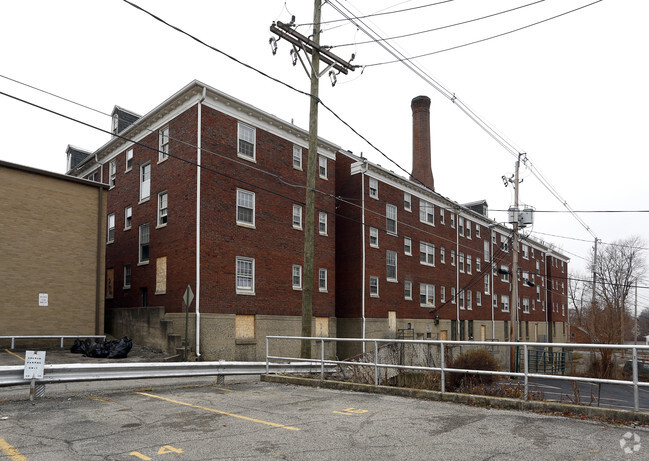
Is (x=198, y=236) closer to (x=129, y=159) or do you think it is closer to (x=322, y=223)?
(x=129, y=159)

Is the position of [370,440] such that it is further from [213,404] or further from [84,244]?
[84,244]

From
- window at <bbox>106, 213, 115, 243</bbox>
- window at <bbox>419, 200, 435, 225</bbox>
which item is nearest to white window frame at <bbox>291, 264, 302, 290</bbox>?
window at <bbox>106, 213, 115, 243</bbox>

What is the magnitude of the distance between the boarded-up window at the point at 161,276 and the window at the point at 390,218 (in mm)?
16352

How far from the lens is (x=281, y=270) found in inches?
1092

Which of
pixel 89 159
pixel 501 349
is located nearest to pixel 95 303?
pixel 89 159

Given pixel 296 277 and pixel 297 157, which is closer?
pixel 296 277

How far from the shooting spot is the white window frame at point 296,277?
1121 inches

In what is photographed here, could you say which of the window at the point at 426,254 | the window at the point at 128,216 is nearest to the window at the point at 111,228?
the window at the point at 128,216

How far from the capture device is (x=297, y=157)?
29562mm

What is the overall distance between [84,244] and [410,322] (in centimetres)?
2301

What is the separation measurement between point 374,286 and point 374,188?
667 centimetres

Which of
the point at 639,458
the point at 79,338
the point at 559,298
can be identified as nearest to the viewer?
the point at 639,458

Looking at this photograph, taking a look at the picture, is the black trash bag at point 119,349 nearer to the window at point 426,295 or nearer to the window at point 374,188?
the window at point 374,188

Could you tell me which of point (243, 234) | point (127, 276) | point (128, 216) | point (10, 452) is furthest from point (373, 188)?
point (10, 452)
